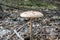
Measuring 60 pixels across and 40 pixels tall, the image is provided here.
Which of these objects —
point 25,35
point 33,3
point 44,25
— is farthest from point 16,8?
point 25,35

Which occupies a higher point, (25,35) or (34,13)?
(34,13)

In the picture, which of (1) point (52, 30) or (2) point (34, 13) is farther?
(1) point (52, 30)

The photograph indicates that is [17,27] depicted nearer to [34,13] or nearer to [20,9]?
[34,13]

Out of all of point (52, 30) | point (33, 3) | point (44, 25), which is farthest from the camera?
point (33, 3)

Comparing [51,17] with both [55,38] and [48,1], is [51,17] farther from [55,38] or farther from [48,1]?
[48,1]

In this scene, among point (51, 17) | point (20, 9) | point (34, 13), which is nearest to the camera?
point (34, 13)

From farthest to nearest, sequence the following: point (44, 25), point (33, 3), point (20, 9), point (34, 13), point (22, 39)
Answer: point (33, 3)
point (20, 9)
point (44, 25)
point (22, 39)
point (34, 13)

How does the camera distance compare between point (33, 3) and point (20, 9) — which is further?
point (33, 3)

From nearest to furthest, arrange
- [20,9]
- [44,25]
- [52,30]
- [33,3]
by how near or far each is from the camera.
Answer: [52,30]
[44,25]
[20,9]
[33,3]

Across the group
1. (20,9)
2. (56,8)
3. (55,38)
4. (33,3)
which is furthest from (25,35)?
(33,3)
